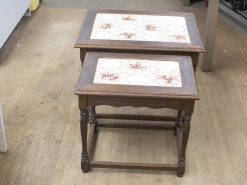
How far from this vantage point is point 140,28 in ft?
7.44

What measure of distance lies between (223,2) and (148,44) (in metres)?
2.20

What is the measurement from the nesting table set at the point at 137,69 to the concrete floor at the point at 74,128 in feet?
0.25

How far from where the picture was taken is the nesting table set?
179 cm

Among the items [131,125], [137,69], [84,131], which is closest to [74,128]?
[131,125]

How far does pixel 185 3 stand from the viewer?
4207 mm

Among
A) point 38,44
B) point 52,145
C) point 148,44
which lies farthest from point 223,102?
point 38,44

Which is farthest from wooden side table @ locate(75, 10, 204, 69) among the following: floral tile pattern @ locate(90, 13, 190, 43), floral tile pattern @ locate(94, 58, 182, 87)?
floral tile pattern @ locate(94, 58, 182, 87)

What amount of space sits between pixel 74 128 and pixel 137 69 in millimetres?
664

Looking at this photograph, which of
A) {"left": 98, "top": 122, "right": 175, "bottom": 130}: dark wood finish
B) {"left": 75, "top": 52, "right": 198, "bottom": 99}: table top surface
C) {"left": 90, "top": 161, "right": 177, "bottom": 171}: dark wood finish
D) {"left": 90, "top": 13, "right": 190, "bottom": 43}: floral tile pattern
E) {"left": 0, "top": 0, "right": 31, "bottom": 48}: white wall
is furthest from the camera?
{"left": 0, "top": 0, "right": 31, "bottom": 48}: white wall

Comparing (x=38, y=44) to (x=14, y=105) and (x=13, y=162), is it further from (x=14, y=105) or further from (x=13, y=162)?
(x=13, y=162)

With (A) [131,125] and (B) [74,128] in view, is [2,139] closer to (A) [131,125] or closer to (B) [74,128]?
(B) [74,128]

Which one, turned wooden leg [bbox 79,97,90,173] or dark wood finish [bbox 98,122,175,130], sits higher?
turned wooden leg [bbox 79,97,90,173]

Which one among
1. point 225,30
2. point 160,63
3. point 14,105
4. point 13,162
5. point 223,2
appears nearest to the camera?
point 160,63

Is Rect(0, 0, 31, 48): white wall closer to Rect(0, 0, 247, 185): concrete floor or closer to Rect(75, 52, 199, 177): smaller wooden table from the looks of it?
Rect(0, 0, 247, 185): concrete floor
